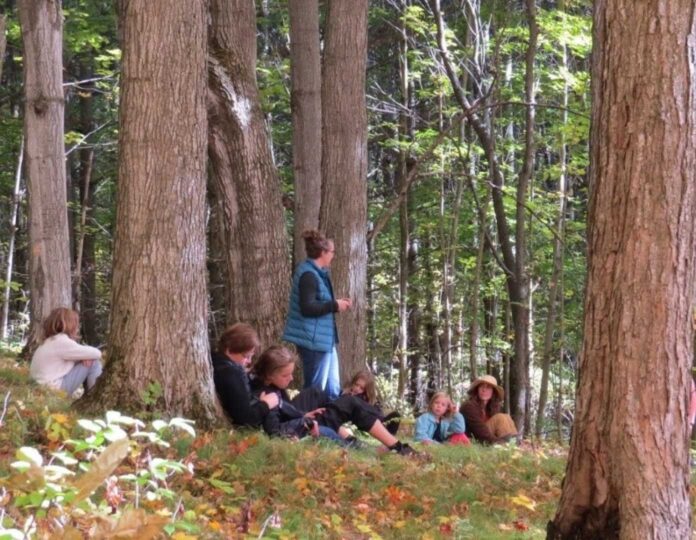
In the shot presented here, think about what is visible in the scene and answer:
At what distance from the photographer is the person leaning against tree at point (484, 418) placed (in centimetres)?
977

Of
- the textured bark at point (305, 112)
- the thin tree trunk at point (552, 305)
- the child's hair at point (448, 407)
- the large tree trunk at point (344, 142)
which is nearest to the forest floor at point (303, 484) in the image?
the child's hair at point (448, 407)

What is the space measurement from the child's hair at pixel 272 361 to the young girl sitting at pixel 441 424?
83.6 inches

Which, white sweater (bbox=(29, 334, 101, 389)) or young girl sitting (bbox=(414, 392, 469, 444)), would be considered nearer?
white sweater (bbox=(29, 334, 101, 389))

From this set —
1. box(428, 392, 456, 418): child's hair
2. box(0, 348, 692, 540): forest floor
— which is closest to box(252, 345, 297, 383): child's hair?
box(0, 348, 692, 540): forest floor

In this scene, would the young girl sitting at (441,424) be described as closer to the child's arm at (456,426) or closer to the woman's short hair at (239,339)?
the child's arm at (456,426)

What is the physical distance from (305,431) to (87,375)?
2.38 m

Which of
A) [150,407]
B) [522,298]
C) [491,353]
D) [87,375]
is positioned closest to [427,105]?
[491,353]

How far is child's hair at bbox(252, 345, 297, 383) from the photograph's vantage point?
758cm

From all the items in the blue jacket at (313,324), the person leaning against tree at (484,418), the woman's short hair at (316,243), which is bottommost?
the person leaning against tree at (484,418)

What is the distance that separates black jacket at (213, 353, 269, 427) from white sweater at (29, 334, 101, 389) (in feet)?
5.70

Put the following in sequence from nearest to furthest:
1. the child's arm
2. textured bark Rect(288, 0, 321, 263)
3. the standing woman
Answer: the standing woman, the child's arm, textured bark Rect(288, 0, 321, 263)

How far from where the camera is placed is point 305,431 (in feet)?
24.9

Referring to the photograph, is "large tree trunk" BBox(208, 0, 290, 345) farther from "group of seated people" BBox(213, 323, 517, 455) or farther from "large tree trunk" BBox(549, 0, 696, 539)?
"large tree trunk" BBox(549, 0, 696, 539)

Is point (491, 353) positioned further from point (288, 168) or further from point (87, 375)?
point (87, 375)
